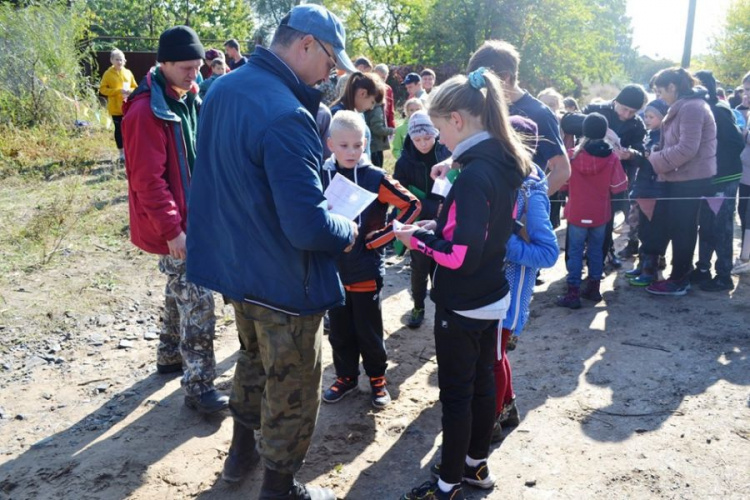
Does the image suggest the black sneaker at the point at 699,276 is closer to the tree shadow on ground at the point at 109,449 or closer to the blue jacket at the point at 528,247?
the blue jacket at the point at 528,247

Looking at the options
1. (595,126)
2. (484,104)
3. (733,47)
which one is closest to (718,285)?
(595,126)

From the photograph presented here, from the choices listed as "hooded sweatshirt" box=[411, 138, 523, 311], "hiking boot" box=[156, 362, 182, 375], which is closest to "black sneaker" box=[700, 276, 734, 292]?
"hooded sweatshirt" box=[411, 138, 523, 311]

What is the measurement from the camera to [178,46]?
11.4ft

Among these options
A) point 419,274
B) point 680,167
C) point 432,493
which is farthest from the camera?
point 680,167

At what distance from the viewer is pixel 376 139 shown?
7.68 m

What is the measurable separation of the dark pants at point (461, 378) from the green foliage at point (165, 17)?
3422cm

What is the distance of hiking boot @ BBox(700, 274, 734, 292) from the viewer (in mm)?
5930

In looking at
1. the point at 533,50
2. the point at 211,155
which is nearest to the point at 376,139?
the point at 211,155

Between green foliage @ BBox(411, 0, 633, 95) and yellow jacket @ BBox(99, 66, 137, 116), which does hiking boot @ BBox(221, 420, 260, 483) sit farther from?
green foliage @ BBox(411, 0, 633, 95)

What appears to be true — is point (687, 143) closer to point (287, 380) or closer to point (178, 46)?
point (178, 46)

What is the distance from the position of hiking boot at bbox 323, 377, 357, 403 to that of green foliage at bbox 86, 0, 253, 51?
33095mm

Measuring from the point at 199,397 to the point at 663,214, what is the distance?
4.70 metres

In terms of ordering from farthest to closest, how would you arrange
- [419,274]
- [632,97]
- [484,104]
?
[632,97] → [419,274] → [484,104]

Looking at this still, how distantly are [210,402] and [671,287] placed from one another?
4.49 m
